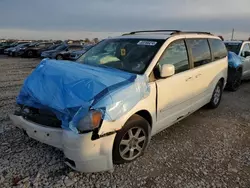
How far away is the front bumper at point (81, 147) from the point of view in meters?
2.44

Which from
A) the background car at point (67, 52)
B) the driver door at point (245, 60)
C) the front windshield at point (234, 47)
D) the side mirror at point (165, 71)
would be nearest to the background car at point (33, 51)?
the background car at point (67, 52)

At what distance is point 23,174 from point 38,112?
2.50ft

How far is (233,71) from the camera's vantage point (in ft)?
24.1

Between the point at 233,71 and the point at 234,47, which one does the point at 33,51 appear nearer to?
the point at 234,47

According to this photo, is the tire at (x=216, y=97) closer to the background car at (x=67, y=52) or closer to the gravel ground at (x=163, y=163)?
the gravel ground at (x=163, y=163)

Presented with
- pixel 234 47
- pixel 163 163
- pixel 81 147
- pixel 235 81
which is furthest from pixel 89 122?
pixel 234 47

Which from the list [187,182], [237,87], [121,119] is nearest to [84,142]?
[121,119]

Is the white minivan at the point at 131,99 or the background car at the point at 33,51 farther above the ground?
the white minivan at the point at 131,99

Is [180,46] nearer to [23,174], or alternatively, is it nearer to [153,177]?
[153,177]

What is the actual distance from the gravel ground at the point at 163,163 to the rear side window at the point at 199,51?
4.15 feet

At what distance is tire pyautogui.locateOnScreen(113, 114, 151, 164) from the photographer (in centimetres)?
276

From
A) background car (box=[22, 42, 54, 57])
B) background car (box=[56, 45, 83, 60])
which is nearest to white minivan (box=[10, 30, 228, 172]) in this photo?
background car (box=[56, 45, 83, 60])

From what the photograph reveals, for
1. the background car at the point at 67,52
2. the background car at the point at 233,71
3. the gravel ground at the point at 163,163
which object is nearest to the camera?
the gravel ground at the point at 163,163

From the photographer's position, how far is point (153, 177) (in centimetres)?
283
